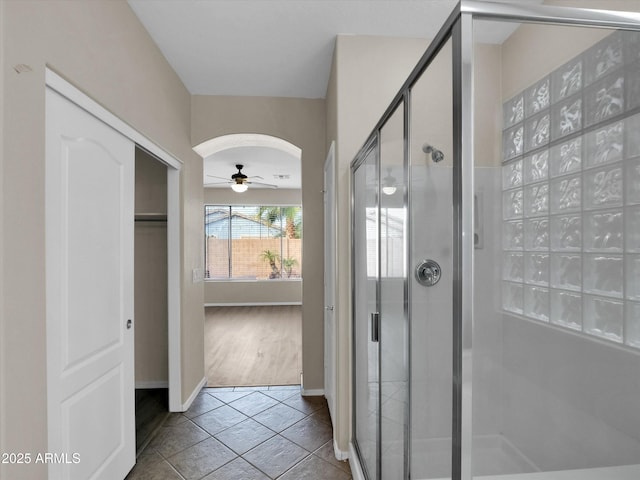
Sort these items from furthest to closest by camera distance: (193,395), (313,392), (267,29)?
(313,392), (193,395), (267,29)

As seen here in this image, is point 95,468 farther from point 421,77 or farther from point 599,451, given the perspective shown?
point 421,77

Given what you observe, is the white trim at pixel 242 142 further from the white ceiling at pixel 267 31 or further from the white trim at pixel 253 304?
the white trim at pixel 253 304

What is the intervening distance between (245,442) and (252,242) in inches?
233

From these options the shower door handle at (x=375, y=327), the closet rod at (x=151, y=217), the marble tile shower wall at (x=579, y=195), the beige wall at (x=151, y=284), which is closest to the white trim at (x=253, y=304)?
the beige wall at (x=151, y=284)

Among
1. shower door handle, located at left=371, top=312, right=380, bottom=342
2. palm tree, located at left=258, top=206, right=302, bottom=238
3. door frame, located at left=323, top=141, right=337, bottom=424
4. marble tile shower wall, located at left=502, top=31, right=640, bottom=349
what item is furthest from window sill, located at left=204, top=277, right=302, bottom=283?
marble tile shower wall, located at left=502, top=31, right=640, bottom=349

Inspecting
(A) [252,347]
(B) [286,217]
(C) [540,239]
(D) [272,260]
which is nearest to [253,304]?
(D) [272,260]

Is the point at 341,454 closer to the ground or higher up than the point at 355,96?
closer to the ground

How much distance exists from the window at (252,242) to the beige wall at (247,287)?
0.18m

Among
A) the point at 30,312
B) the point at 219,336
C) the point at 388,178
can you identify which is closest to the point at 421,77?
the point at 388,178

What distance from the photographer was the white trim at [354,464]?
1916 millimetres

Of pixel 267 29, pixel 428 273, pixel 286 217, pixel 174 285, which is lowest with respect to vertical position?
pixel 174 285

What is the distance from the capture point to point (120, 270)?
1989mm

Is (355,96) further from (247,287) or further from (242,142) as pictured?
(247,287)

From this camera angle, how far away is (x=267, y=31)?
2207mm
